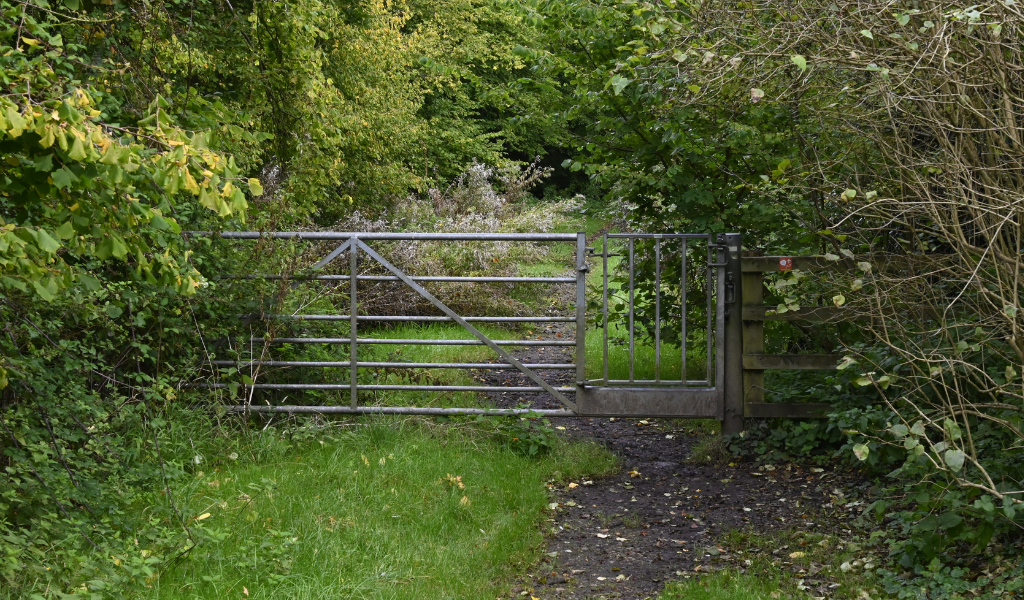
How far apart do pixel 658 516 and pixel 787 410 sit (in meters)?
1.49

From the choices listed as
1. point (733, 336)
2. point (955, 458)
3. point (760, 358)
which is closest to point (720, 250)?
point (733, 336)

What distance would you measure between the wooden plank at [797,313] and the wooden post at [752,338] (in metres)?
0.05

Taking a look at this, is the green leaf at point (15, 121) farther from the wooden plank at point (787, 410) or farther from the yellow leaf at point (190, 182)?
the wooden plank at point (787, 410)

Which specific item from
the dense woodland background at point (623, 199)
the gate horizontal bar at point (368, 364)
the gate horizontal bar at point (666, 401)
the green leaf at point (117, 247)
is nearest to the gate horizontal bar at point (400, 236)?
the dense woodland background at point (623, 199)

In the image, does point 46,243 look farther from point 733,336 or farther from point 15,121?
point 733,336

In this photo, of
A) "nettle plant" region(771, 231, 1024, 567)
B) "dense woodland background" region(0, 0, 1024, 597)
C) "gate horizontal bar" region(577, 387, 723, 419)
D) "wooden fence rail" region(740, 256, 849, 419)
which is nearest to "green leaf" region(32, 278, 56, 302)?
"dense woodland background" region(0, 0, 1024, 597)

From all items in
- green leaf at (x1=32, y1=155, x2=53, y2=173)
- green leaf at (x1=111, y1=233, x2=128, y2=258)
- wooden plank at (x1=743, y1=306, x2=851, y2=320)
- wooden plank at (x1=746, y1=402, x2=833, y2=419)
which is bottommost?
wooden plank at (x1=746, y1=402, x2=833, y2=419)

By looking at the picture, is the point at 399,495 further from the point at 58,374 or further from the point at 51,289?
the point at 51,289

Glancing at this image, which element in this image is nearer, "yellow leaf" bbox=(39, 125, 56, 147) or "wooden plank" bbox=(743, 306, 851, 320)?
"yellow leaf" bbox=(39, 125, 56, 147)

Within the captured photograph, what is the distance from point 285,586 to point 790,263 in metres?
3.99

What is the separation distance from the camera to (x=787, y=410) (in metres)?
6.45

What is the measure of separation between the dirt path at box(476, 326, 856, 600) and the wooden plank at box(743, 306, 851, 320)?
1.08 meters

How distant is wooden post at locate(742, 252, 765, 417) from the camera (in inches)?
254

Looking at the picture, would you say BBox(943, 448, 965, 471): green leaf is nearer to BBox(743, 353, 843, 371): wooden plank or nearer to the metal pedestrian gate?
BBox(743, 353, 843, 371): wooden plank
